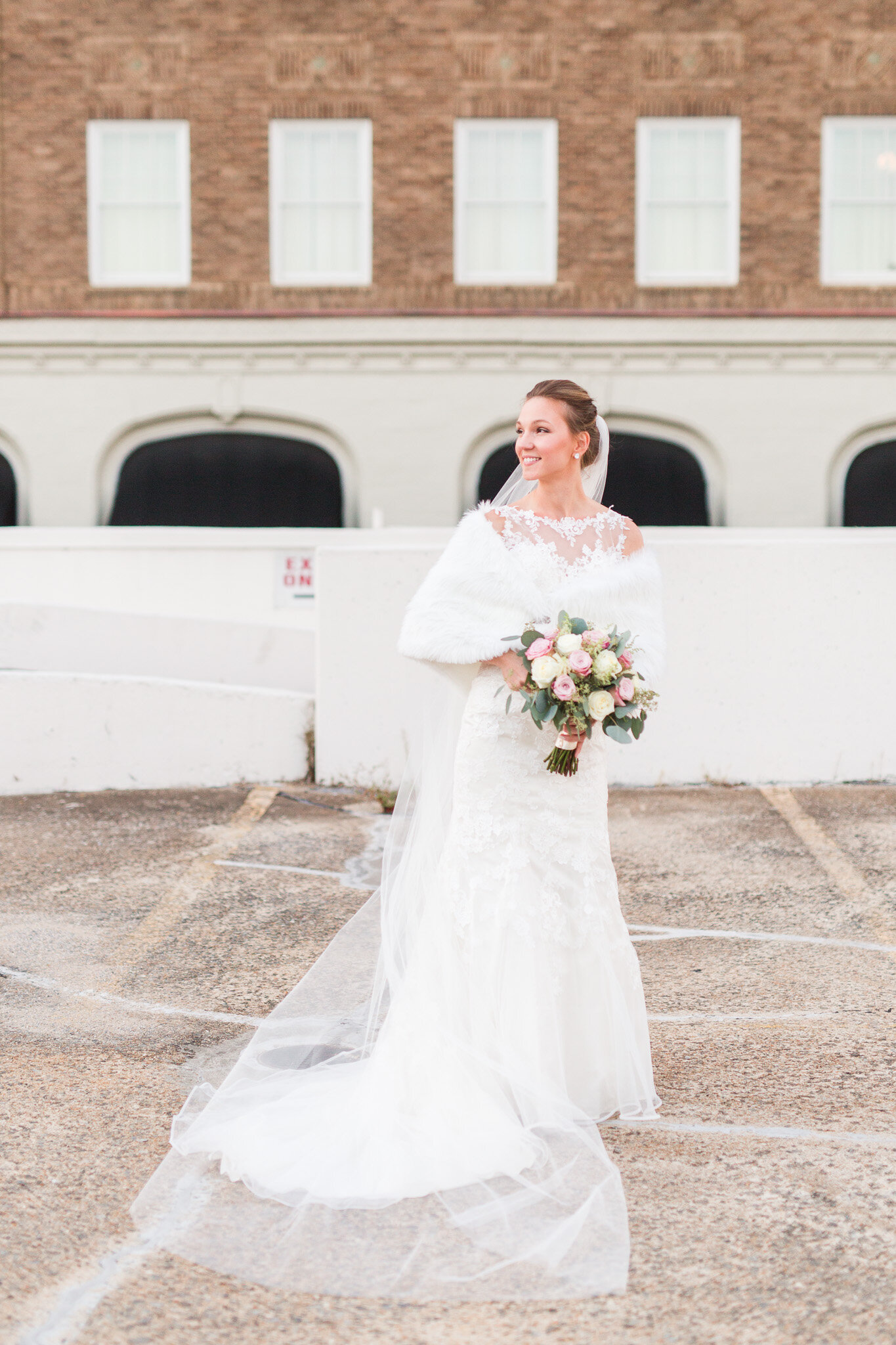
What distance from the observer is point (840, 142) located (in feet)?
57.8

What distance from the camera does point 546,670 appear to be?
3.79 m

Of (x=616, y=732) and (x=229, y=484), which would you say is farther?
(x=229, y=484)

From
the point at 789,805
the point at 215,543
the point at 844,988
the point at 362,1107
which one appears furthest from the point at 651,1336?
the point at 215,543

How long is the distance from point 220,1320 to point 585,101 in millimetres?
16814

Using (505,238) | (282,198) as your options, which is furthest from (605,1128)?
(282,198)

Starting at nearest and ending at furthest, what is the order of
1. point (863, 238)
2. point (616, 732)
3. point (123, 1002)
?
point (616, 732)
point (123, 1002)
point (863, 238)

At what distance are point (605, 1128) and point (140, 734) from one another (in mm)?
5798

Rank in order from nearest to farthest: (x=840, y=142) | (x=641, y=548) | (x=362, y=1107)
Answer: (x=362, y=1107), (x=641, y=548), (x=840, y=142)

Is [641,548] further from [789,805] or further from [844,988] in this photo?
[789,805]

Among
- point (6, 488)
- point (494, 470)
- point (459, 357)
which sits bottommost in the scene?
point (6, 488)

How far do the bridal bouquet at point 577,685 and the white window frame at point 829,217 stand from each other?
1516 centimetres

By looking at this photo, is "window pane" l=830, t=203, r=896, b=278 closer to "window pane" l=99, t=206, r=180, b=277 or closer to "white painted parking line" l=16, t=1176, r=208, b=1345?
"window pane" l=99, t=206, r=180, b=277

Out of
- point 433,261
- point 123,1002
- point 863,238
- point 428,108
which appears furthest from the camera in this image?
point 863,238

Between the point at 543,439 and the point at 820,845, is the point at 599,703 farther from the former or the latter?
the point at 820,845
